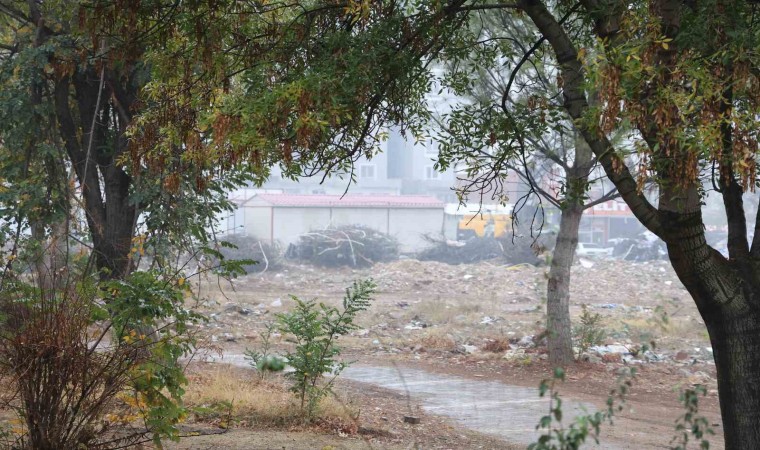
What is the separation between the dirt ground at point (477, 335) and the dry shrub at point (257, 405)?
1.10 ft

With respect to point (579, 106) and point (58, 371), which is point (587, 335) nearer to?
point (579, 106)

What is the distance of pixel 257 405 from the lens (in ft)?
30.8

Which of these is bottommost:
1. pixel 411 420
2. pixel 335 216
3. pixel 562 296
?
pixel 411 420

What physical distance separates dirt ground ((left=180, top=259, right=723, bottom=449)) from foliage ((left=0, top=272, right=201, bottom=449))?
1.94 m

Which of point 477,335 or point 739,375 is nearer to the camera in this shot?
point 739,375

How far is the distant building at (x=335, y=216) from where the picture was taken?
45688 millimetres

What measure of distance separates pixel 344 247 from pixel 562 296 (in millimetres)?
25309

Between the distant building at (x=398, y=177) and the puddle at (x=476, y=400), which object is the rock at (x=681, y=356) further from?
the distant building at (x=398, y=177)

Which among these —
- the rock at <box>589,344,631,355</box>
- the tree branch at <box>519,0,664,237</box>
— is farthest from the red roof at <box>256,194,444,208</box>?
the tree branch at <box>519,0,664,237</box>

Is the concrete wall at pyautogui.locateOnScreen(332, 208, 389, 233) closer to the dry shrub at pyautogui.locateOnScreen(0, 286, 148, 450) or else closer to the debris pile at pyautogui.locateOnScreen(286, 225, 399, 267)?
the debris pile at pyautogui.locateOnScreen(286, 225, 399, 267)

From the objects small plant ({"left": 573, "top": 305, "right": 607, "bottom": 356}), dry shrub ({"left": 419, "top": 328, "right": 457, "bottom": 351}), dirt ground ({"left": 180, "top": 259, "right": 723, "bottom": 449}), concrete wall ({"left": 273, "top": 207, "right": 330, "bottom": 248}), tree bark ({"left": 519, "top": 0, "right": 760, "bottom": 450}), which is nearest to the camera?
tree bark ({"left": 519, "top": 0, "right": 760, "bottom": 450})

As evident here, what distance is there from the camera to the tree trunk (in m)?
16.3

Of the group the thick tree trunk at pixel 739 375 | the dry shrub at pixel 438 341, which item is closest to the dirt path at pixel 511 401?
the dry shrub at pixel 438 341

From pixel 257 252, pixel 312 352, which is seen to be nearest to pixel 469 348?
pixel 312 352
